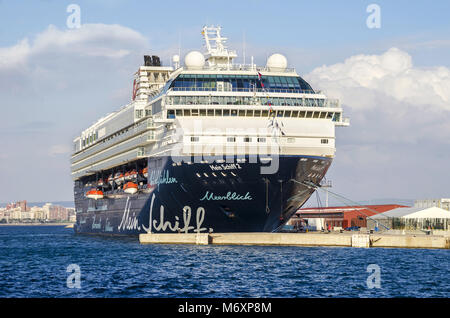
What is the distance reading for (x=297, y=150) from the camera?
5675cm

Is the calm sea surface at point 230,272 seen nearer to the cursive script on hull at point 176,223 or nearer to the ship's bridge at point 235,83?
the cursive script on hull at point 176,223

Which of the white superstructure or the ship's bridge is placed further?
the ship's bridge

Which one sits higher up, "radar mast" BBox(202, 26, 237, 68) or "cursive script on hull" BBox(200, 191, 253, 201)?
"radar mast" BBox(202, 26, 237, 68)

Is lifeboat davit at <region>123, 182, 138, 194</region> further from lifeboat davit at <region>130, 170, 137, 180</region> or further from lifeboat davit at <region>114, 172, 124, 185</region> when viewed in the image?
lifeboat davit at <region>114, 172, 124, 185</region>

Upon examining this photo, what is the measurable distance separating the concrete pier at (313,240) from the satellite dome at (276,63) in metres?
15.6

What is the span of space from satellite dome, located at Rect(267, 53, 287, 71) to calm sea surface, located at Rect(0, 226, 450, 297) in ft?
56.4

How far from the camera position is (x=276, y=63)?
64.5m

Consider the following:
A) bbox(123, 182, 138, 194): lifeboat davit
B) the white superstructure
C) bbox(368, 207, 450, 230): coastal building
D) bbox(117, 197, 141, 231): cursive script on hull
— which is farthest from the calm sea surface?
bbox(368, 207, 450, 230): coastal building

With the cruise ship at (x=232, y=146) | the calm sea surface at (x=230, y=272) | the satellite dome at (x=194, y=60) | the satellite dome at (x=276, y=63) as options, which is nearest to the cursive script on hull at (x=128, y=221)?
the cruise ship at (x=232, y=146)

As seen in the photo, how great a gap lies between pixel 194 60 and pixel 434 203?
3433 centimetres

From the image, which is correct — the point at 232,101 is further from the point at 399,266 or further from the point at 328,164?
the point at 399,266

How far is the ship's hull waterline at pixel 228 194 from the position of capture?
181ft

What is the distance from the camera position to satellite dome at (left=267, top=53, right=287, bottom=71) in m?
64.4

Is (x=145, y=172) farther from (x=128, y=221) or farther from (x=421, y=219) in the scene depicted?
(x=421, y=219)
